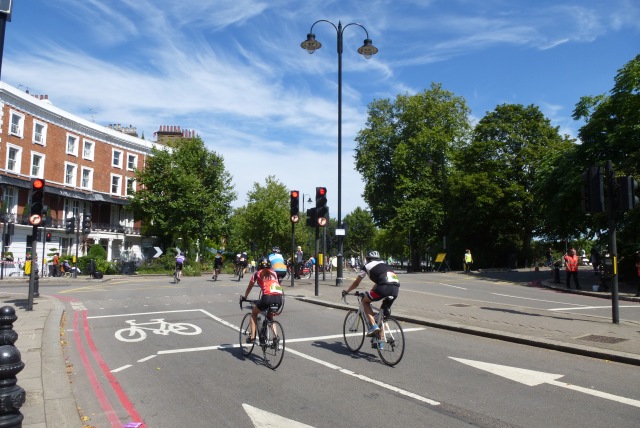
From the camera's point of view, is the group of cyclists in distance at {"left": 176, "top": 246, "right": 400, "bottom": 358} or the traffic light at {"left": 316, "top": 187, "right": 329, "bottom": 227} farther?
the traffic light at {"left": 316, "top": 187, "right": 329, "bottom": 227}

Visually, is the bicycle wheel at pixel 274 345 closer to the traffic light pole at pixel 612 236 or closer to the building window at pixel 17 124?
the traffic light pole at pixel 612 236

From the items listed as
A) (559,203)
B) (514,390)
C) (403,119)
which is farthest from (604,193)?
(403,119)

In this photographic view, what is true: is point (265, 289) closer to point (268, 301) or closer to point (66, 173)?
point (268, 301)

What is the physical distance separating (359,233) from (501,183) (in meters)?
59.6

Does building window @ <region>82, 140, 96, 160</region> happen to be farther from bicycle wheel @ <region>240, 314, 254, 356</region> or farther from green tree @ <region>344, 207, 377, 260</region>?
green tree @ <region>344, 207, 377, 260</region>

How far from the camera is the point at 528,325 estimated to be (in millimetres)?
10570

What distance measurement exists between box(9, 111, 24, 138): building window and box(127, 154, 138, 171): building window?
46.8 ft

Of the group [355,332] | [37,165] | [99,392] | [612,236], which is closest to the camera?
[99,392]

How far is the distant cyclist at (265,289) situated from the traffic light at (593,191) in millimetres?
7671

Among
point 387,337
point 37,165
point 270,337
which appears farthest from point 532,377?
point 37,165

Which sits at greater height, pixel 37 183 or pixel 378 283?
pixel 37 183

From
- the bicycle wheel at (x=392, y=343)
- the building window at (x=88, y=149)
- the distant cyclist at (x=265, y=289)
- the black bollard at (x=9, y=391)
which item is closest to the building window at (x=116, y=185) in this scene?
Result: the building window at (x=88, y=149)

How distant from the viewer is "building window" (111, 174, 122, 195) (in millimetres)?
52062

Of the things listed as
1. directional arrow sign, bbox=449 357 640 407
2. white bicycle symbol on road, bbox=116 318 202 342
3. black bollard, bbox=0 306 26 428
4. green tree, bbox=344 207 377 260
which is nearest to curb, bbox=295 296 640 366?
directional arrow sign, bbox=449 357 640 407
